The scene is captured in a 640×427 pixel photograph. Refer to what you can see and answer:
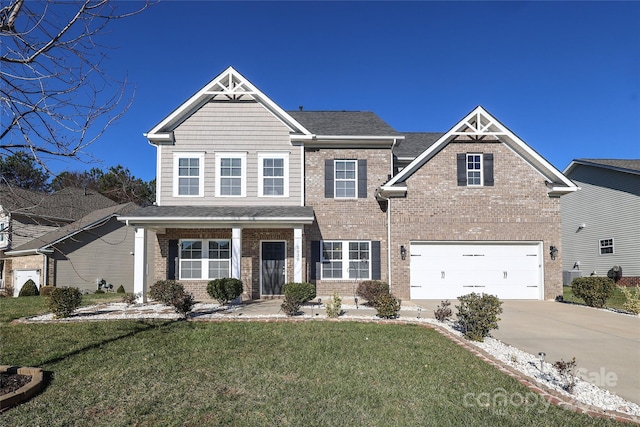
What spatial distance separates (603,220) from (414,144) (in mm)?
12774

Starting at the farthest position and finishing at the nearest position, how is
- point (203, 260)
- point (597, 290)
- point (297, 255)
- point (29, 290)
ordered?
point (29, 290) < point (203, 260) < point (297, 255) < point (597, 290)

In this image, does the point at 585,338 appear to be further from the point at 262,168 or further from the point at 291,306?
the point at 262,168

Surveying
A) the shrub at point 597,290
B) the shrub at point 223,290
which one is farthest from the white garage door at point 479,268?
the shrub at point 223,290

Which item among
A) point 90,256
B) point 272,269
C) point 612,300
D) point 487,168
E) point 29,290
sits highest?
point 487,168

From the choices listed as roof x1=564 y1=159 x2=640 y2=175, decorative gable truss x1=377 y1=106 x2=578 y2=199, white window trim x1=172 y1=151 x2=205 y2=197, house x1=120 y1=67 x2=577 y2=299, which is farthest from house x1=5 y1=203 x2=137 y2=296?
roof x1=564 y1=159 x2=640 y2=175

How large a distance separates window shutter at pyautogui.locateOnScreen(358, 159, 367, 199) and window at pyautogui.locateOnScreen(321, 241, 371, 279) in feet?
6.06

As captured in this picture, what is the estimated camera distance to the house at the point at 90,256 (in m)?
23.0

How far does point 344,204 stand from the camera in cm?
1589

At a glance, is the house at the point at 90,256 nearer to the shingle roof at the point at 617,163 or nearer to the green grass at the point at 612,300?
the green grass at the point at 612,300

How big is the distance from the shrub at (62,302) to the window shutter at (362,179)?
32.6 ft

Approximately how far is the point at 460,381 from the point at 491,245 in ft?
33.5

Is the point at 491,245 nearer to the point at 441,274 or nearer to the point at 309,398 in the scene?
the point at 441,274

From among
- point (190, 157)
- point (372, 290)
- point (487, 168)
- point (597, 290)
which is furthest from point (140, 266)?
point (597, 290)

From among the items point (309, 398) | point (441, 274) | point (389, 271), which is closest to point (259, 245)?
point (389, 271)
